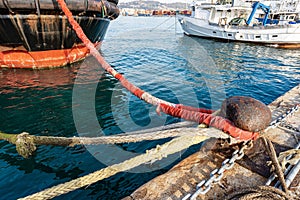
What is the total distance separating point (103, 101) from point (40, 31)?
455cm

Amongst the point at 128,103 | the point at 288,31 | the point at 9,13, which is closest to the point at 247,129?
the point at 128,103

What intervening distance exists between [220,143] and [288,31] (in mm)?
20748

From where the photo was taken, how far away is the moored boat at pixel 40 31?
7.68 m

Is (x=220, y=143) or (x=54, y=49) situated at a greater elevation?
(x=54, y=49)

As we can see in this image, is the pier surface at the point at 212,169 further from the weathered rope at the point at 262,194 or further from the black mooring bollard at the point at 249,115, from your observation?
the black mooring bollard at the point at 249,115

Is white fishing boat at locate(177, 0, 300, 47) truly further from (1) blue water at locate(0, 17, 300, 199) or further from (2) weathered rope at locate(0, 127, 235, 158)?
(2) weathered rope at locate(0, 127, 235, 158)

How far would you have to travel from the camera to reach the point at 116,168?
7.86ft

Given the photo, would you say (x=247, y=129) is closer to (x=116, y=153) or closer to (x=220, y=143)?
(x=220, y=143)

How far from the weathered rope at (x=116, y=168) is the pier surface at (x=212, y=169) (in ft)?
1.00

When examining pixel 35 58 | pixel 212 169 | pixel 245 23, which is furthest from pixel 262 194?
→ pixel 245 23

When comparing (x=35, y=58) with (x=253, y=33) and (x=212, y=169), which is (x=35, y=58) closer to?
(x=212, y=169)

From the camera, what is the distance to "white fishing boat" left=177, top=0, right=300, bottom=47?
18.6 metres

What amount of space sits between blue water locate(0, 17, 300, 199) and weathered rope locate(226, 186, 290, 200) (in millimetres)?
1943

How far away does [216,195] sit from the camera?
219 centimetres
